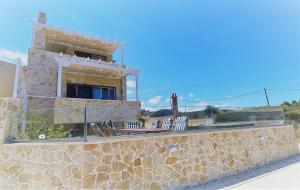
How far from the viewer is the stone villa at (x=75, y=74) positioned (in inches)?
472

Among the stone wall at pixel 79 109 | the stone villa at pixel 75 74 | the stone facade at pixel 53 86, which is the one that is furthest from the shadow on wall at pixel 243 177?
the stone villa at pixel 75 74

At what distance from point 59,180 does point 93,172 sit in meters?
0.69

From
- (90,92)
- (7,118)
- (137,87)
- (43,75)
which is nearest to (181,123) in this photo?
(7,118)

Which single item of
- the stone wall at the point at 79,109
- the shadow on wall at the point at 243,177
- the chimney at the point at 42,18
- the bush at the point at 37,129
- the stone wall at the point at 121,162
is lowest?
the shadow on wall at the point at 243,177

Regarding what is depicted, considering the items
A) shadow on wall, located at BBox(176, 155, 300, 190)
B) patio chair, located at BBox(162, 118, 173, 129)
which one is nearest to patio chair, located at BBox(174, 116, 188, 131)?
patio chair, located at BBox(162, 118, 173, 129)

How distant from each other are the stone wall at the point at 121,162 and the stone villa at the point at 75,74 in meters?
5.78

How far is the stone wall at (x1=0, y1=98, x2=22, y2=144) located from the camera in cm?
455

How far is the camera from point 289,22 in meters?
14.6

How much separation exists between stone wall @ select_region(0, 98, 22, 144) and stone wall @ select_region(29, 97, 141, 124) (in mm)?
1184

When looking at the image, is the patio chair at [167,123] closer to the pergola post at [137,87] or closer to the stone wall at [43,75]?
the pergola post at [137,87]

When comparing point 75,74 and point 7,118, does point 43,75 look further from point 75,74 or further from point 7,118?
point 7,118

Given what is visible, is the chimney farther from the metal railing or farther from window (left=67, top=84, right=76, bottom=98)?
the metal railing

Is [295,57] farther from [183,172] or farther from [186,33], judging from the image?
[183,172]

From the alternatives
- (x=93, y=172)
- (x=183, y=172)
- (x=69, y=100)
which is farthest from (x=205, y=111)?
(x=69, y=100)
